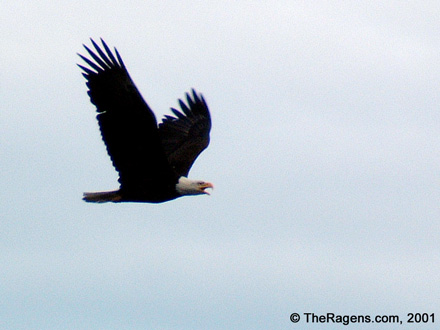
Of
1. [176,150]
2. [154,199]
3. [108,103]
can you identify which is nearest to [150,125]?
[108,103]

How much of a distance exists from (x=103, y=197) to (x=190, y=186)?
4.30 ft

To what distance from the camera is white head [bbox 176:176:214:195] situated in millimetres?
15859

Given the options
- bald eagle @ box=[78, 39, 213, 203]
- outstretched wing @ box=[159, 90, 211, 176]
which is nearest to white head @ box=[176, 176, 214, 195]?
bald eagle @ box=[78, 39, 213, 203]

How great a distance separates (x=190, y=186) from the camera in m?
15.9

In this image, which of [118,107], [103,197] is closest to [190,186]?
[103,197]

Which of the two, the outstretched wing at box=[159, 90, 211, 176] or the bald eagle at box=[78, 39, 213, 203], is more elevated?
the outstretched wing at box=[159, 90, 211, 176]

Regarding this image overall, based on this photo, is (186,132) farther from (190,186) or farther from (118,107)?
(118,107)

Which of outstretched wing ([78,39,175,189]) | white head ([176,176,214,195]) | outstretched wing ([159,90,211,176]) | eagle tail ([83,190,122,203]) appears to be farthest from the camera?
outstretched wing ([159,90,211,176])

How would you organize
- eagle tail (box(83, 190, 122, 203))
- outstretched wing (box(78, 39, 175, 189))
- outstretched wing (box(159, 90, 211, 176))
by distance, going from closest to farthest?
1. outstretched wing (box(78, 39, 175, 189))
2. eagle tail (box(83, 190, 122, 203))
3. outstretched wing (box(159, 90, 211, 176))

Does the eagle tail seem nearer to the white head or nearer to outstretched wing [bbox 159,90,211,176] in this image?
the white head

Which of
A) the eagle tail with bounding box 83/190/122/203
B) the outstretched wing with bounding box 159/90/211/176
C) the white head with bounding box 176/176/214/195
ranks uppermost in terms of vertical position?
the outstretched wing with bounding box 159/90/211/176

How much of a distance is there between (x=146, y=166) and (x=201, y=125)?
9.86 feet

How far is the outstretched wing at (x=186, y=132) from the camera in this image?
56.6ft

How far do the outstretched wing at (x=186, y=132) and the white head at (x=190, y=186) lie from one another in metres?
0.85
